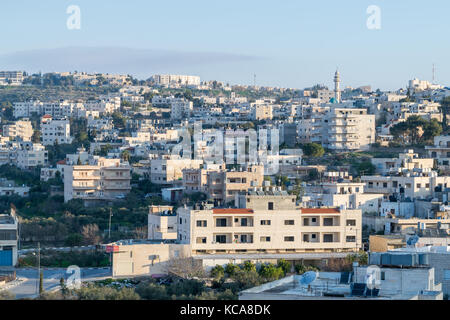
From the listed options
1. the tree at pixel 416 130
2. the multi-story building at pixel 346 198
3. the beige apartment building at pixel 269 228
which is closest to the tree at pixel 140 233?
the beige apartment building at pixel 269 228

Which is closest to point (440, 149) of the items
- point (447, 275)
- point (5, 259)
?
point (5, 259)

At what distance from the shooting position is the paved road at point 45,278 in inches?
958

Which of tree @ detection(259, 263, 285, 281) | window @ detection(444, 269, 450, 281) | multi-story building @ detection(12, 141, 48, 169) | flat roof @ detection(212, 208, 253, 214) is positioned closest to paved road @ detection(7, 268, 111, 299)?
flat roof @ detection(212, 208, 253, 214)

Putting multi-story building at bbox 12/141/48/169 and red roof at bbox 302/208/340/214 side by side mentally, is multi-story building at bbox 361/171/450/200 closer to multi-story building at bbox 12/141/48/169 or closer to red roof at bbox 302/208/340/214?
red roof at bbox 302/208/340/214

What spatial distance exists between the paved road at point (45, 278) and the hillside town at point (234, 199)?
0.18m

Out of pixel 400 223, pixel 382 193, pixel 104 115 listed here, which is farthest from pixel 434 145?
pixel 104 115

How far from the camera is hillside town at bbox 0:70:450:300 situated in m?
23.7

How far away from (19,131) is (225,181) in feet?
99.4

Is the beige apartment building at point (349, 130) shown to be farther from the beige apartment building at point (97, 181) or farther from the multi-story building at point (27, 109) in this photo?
the multi-story building at point (27, 109)

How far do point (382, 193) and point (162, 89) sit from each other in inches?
2491

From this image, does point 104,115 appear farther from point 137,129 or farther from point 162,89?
point 162,89

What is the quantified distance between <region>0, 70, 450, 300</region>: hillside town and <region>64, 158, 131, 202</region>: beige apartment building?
0.27 feet

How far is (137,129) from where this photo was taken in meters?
65.1

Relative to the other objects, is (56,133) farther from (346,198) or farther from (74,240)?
(346,198)
